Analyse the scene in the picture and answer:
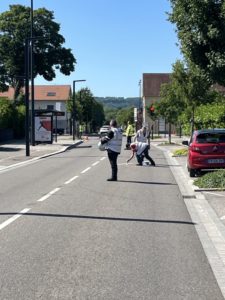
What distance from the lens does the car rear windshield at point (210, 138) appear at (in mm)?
17891

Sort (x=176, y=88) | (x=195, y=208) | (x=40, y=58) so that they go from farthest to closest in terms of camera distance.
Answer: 1. (x=40, y=58)
2. (x=176, y=88)
3. (x=195, y=208)

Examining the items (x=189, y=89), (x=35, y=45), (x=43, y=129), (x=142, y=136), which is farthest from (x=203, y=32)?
(x=35, y=45)

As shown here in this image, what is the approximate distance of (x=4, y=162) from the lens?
26.2 metres

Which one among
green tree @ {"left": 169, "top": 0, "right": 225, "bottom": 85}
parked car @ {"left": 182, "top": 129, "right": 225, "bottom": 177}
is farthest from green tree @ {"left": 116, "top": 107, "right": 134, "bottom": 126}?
green tree @ {"left": 169, "top": 0, "right": 225, "bottom": 85}

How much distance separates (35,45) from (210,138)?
5456 centimetres

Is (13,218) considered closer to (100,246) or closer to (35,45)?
(100,246)

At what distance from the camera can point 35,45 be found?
6969cm

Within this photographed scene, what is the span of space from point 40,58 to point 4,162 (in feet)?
150

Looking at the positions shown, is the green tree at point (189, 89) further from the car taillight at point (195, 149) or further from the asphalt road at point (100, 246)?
the asphalt road at point (100, 246)

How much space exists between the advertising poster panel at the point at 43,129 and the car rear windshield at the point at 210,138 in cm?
2515

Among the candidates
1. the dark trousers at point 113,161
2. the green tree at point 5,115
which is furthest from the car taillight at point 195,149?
the green tree at point 5,115

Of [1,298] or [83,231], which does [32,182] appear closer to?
[83,231]

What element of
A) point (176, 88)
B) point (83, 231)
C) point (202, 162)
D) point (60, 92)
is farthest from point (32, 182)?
point (60, 92)

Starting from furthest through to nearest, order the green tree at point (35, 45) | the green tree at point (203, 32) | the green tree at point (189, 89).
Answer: the green tree at point (35, 45)
the green tree at point (189, 89)
the green tree at point (203, 32)
